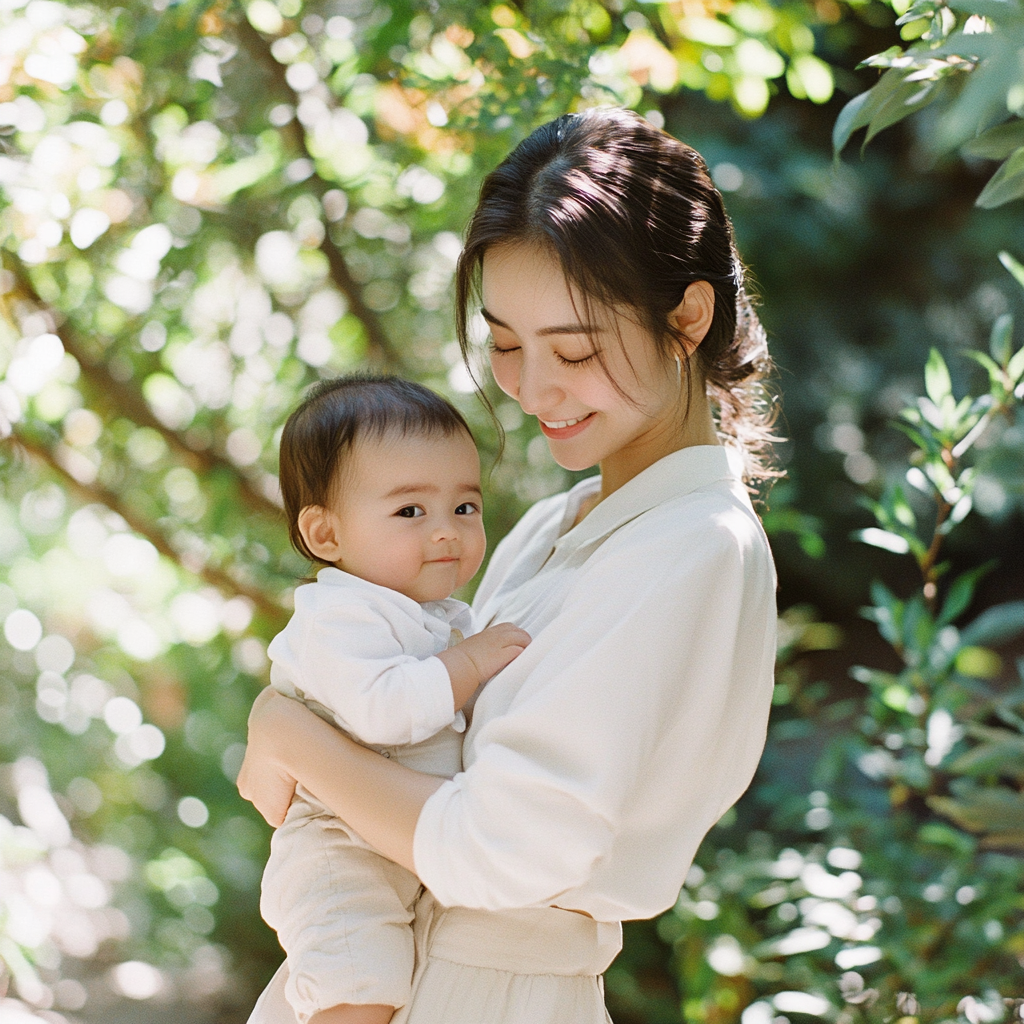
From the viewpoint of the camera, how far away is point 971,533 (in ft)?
14.0

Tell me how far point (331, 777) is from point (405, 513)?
0.33 m

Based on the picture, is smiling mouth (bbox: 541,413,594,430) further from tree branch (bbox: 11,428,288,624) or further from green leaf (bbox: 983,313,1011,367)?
tree branch (bbox: 11,428,288,624)

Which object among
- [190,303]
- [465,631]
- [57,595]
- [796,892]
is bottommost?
[796,892]

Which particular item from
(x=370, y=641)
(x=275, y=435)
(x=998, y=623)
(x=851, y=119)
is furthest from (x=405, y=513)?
(x=275, y=435)

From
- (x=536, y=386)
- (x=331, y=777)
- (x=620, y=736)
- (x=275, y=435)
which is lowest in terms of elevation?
(x=275, y=435)

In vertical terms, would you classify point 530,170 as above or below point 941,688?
above

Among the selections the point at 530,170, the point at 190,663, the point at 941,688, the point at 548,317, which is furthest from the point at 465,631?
the point at 190,663

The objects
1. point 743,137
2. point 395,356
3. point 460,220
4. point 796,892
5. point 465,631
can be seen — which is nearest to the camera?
point 465,631

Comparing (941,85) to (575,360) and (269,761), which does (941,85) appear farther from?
(269,761)

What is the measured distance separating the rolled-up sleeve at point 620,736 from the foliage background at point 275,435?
53 cm

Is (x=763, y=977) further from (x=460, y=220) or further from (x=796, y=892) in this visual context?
(x=460, y=220)

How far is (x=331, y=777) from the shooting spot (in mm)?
1153

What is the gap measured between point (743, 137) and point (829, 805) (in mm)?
1963

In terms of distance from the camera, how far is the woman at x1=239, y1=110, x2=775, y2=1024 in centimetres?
99
